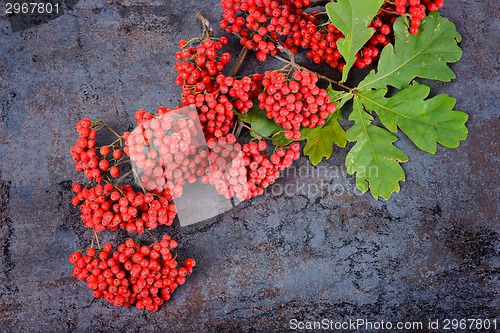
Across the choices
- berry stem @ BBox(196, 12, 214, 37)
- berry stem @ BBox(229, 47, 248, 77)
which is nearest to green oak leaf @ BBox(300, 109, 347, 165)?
berry stem @ BBox(229, 47, 248, 77)

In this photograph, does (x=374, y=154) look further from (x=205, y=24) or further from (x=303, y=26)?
(x=205, y=24)

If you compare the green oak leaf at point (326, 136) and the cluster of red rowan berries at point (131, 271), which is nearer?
the cluster of red rowan berries at point (131, 271)

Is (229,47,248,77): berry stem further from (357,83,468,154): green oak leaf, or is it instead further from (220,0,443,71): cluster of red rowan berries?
(357,83,468,154): green oak leaf

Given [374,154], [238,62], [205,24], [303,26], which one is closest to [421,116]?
[374,154]

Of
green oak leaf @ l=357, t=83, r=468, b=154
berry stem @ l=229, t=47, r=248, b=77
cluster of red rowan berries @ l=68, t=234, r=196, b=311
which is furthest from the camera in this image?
berry stem @ l=229, t=47, r=248, b=77

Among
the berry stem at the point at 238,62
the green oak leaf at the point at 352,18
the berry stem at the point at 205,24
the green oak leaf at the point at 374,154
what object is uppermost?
the green oak leaf at the point at 352,18

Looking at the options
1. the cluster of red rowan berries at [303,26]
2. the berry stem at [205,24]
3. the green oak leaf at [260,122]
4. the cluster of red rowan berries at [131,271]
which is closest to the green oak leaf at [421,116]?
the cluster of red rowan berries at [303,26]

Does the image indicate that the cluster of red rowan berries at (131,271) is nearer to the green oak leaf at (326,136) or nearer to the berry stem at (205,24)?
the green oak leaf at (326,136)
